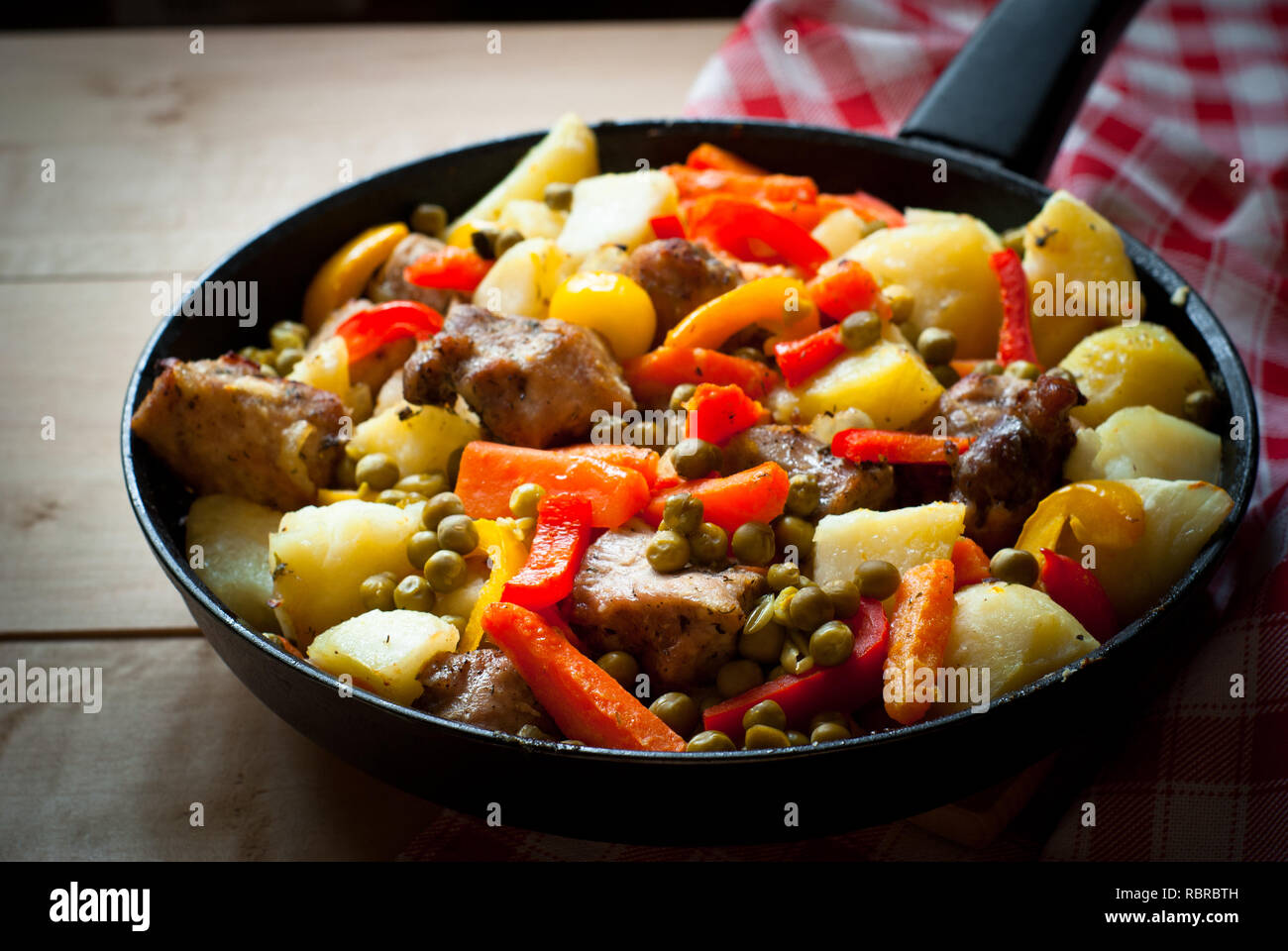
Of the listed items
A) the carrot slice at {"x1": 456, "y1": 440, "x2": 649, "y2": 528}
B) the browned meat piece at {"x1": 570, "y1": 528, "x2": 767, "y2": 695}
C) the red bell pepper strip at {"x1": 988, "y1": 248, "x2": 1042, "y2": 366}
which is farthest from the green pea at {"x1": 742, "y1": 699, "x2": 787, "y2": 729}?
the red bell pepper strip at {"x1": 988, "y1": 248, "x2": 1042, "y2": 366}

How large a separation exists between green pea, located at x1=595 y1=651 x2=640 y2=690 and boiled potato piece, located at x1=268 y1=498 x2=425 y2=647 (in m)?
0.54

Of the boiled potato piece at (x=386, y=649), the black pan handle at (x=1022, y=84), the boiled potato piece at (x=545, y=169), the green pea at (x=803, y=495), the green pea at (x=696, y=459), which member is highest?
the black pan handle at (x=1022, y=84)

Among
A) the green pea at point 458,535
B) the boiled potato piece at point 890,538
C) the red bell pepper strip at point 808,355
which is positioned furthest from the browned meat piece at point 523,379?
the boiled potato piece at point 890,538

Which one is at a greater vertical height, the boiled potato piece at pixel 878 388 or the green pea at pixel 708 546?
the boiled potato piece at pixel 878 388

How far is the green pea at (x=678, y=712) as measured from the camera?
7.78 feet

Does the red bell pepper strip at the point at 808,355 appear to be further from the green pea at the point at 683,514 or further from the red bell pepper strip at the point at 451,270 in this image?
the red bell pepper strip at the point at 451,270

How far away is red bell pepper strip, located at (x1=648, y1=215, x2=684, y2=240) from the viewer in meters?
3.21

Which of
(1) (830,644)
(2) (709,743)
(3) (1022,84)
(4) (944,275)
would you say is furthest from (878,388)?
(3) (1022,84)

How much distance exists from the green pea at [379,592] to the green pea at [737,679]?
0.71 m

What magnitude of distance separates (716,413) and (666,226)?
707mm

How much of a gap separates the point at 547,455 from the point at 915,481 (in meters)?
0.83

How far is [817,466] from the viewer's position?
267 cm

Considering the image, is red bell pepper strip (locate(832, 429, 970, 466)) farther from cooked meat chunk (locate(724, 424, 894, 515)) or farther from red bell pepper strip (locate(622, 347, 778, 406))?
red bell pepper strip (locate(622, 347, 778, 406))

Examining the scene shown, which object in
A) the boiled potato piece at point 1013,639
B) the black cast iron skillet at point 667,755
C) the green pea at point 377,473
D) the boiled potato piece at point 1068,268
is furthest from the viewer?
the boiled potato piece at point 1068,268
